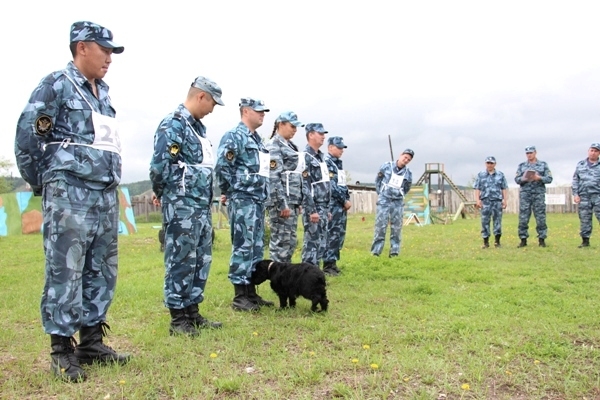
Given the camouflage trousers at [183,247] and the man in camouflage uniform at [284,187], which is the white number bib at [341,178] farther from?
the camouflage trousers at [183,247]

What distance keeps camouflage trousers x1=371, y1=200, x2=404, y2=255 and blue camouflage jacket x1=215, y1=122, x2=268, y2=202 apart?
4677 mm

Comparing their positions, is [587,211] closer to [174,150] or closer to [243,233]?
[243,233]

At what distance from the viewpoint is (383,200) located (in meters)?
9.54

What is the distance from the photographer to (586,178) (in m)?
10.8

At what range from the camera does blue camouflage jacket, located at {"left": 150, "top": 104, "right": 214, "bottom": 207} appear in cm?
412

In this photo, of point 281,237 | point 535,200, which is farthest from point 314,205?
point 535,200

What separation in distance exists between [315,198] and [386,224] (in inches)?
100.0

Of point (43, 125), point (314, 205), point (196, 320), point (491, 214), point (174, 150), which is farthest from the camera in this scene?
point (491, 214)

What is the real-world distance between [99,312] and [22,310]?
2.36 meters

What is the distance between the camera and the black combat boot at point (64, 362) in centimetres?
321

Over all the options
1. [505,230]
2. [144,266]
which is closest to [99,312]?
[144,266]

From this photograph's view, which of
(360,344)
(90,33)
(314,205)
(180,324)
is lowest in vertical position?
(360,344)

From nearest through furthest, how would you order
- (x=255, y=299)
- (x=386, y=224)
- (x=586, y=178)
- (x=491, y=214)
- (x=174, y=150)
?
(x=174, y=150) < (x=255, y=299) < (x=386, y=224) < (x=586, y=178) < (x=491, y=214)

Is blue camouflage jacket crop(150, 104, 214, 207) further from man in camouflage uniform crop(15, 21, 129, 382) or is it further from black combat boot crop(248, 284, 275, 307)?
black combat boot crop(248, 284, 275, 307)
